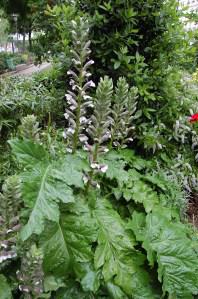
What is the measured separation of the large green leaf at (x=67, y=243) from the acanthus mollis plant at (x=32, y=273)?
228 mm

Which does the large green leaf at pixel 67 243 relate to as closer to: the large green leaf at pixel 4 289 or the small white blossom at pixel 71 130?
the large green leaf at pixel 4 289

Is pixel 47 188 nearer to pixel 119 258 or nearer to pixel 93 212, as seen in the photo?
pixel 93 212

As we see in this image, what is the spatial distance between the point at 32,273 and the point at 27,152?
710 mm

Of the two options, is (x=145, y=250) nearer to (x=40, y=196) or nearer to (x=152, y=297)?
(x=152, y=297)

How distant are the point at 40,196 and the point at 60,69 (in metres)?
2.26

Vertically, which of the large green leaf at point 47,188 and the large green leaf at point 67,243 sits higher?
the large green leaf at point 47,188

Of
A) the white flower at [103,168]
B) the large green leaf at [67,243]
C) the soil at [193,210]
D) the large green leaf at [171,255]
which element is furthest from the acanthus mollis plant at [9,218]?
the soil at [193,210]

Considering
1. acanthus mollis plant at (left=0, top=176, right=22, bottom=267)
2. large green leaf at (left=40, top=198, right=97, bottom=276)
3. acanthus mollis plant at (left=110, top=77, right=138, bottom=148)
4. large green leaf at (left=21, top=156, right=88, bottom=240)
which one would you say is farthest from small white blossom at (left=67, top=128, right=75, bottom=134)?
acanthus mollis plant at (left=0, top=176, right=22, bottom=267)

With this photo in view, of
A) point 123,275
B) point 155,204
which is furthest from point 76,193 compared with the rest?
point 155,204

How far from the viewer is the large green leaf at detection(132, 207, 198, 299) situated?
228 centimetres

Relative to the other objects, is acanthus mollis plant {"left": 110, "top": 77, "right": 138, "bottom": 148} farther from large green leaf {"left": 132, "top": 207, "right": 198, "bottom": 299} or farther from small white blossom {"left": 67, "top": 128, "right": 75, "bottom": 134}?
large green leaf {"left": 132, "top": 207, "right": 198, "bottom": 299}

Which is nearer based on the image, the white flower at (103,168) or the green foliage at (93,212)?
the green foliage at (93,212)

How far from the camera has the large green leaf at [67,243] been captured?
2.01m

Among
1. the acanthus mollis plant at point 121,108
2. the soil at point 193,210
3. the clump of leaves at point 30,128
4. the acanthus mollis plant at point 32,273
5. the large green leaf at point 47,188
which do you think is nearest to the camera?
the acanthus mollis plant at point 32,273
